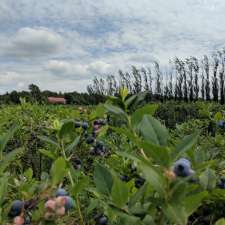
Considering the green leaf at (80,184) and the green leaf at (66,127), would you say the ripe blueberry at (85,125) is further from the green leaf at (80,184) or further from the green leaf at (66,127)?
the green leaf at (80,184)

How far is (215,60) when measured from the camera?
133 feet

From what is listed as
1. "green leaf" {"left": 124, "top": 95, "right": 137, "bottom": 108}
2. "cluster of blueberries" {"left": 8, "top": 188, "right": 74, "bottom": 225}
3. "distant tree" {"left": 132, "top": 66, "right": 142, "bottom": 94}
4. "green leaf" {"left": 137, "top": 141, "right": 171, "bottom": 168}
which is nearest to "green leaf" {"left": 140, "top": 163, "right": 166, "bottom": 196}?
"green leaf" {"left": 137, "top": 141, "right": 171, "bottom": 168}

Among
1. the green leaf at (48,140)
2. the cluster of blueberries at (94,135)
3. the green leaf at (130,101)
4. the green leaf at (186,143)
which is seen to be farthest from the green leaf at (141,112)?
the cluster of blueberries at (94,135)

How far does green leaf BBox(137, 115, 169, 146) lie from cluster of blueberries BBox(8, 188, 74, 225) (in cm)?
18

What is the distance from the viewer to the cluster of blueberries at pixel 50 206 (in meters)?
0.71

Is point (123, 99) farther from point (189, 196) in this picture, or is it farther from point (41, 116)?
point (41, 116)

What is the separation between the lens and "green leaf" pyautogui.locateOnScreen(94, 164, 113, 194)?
88cm

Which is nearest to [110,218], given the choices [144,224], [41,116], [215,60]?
[144,224]

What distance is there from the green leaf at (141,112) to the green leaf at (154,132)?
8cm

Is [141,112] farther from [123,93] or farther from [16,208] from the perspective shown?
[16,208]

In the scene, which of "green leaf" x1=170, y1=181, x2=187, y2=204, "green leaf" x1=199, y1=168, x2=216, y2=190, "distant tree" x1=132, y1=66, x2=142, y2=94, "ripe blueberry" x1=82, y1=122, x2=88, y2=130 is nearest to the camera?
"green leaf" x1=170, y1=181, x2=187, y2=204

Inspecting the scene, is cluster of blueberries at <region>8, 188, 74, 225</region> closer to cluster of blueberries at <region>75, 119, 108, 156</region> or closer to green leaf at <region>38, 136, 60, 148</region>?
green leaf at <region>38, 136, 60, 148</region>

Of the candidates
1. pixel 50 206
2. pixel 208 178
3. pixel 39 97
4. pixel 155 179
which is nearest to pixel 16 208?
pixel 50 206

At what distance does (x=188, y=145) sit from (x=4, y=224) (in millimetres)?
364
